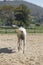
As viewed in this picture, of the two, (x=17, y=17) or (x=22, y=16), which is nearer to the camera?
(x=22, y=16)

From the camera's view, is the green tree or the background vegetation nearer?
the background vegetation

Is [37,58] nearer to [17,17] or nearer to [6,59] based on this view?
[6,59]

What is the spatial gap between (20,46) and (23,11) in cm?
3080

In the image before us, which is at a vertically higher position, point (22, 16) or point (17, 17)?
point (22, 16)

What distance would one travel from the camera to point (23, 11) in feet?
131

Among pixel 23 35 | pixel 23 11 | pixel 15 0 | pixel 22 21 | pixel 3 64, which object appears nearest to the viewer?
pixel 3 64

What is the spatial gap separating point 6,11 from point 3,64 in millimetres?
38094

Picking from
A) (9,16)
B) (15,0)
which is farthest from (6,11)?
(15,0)

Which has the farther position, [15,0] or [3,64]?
[15,0]

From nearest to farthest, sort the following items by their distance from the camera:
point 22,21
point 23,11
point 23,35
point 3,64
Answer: point 3,64
point 23,35
point 22,21
point 23,11

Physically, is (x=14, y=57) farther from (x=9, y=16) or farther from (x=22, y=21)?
(x=9, y=16)

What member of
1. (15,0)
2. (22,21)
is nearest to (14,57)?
(22,21)

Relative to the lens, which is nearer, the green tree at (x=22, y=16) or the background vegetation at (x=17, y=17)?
the background vegetation at (x=17, y=17)

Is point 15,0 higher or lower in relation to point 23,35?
lower
